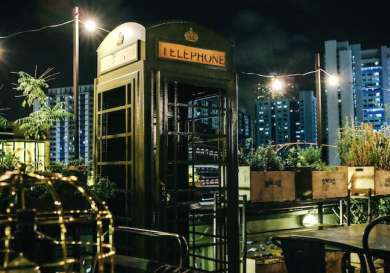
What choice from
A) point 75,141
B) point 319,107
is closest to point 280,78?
point 319,107

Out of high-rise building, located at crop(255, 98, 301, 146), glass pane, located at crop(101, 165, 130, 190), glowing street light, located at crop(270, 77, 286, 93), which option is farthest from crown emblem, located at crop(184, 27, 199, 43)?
high-rise building, located at crop(255, 98, 301, 146)

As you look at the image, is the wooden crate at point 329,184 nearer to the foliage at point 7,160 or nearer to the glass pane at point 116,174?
the glass pane at point 116,174

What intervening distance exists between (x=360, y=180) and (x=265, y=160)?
7.04ft

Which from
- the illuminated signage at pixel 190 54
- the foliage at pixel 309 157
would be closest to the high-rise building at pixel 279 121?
the foliage at pixel 309 157

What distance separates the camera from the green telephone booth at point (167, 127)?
Result: 4992 millimetres

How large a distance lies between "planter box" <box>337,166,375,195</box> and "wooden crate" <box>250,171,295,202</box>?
1.77 meters

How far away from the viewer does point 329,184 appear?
302 inches

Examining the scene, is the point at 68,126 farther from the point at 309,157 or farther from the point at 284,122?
the point at 284,122

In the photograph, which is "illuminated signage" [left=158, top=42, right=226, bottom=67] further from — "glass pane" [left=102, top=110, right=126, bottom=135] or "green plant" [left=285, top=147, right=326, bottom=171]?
"green plant" [left=285, top=147, right=326, bottom=171]

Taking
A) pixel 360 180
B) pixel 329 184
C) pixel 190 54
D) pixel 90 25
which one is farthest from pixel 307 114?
pixel 190 54

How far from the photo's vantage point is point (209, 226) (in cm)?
681

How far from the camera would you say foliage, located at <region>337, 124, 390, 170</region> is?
9.49 metres

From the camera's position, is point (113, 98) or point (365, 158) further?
point (365, 158)

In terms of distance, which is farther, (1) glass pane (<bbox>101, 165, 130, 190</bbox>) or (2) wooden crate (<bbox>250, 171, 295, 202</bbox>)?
(2) wooden crate (<bbox>250, 171, 295, 202</bbox>)
